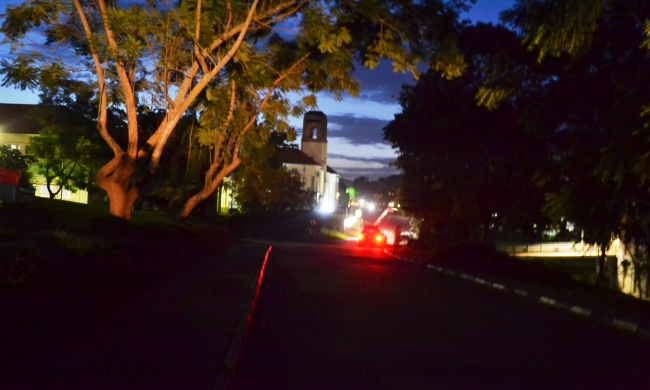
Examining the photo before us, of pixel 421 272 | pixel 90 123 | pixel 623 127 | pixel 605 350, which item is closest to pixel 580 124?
pixel 623 127

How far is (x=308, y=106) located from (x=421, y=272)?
7.39 metres

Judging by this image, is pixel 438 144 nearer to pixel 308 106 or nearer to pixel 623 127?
pixel 308 106

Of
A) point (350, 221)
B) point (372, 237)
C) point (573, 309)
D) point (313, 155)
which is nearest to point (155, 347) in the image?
point (573, 309)

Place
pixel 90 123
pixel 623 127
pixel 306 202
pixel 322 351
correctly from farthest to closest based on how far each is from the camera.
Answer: pixel 306 202 → pixel 90 123 → pixel 623 127 → pixel 322 351

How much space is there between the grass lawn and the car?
29960 mm

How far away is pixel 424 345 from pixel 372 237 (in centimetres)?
4136

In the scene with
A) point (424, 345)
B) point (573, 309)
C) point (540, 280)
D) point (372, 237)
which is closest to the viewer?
point (424, 345)

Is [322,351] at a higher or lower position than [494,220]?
lower

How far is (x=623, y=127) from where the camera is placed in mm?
15656

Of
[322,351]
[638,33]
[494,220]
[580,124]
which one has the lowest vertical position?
[322,351]

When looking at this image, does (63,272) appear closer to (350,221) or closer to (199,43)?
(199,43)

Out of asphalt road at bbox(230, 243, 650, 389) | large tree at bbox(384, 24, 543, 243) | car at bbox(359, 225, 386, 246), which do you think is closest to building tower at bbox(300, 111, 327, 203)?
car at bbox(359, 225, 386, 246)

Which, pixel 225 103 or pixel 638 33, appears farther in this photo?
pixel 225 103

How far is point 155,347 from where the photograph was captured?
9484 millimetres
